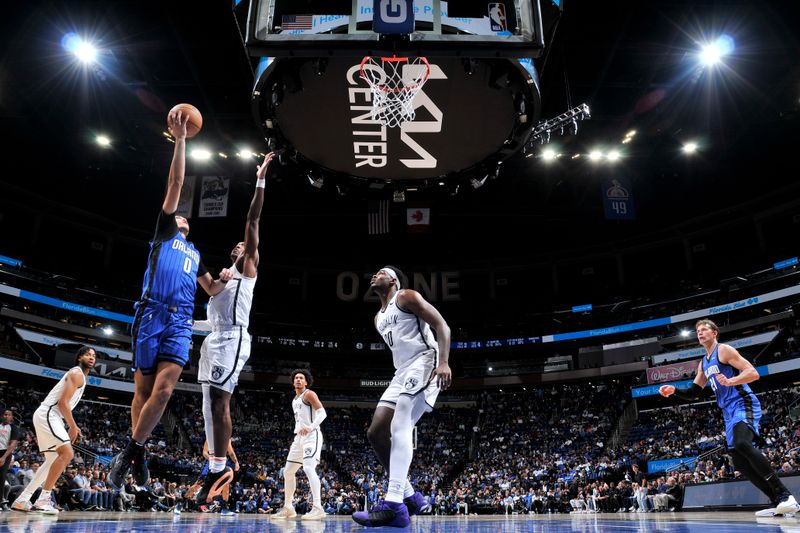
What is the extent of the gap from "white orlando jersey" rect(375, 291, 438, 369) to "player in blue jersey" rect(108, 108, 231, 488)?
1.54m

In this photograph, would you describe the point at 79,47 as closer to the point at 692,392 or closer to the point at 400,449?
the point at 400,449

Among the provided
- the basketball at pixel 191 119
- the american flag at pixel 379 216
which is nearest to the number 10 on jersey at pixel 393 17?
the basketball at pixel 191 119

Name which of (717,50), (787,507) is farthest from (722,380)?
(717,50)

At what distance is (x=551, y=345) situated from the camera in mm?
34750

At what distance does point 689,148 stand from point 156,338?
2286 cm

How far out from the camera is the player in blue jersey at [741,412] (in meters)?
5.57

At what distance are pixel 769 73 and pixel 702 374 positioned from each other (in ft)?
52.3

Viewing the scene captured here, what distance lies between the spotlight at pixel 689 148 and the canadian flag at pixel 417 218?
1038 cm

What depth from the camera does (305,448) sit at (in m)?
7.93

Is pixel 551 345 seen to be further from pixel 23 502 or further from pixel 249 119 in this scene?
pixel 23 502

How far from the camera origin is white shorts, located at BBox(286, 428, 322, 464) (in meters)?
7.87

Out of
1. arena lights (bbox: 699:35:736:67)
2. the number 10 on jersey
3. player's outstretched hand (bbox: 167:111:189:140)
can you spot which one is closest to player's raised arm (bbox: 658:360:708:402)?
the number 10 on jersey

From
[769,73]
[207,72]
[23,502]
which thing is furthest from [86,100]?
[769,73]

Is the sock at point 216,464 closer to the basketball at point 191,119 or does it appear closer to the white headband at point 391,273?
the white headband at point 391,273
